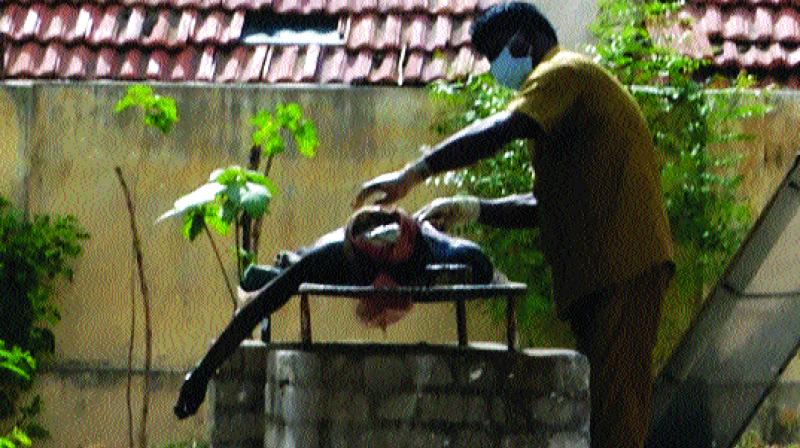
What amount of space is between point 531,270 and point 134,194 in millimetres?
2047

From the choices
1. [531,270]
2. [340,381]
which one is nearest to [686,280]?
[531,270]

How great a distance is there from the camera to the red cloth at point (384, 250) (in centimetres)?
520

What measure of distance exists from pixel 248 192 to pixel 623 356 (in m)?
2.42

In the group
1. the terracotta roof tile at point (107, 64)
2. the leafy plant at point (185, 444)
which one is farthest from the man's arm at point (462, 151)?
the terracotta roof tile at point (107, 64)

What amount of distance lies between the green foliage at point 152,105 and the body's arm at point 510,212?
2.91 metres

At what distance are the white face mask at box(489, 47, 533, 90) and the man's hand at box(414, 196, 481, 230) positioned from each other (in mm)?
399

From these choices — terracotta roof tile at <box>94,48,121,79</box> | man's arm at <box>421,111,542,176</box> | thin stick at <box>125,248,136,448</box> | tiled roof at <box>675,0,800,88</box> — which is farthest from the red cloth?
terracotta roof tile at <box>94,48,121,79</box>

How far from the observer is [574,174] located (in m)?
5.39

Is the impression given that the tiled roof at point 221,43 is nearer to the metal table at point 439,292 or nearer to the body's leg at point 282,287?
the body's leg at point 282,287

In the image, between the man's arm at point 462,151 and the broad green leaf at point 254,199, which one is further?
the broad green leaf at point 254,199

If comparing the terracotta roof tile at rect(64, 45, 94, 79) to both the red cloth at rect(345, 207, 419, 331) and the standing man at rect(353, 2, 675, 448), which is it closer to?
the standing man at rect(353, 2, 675, 448)

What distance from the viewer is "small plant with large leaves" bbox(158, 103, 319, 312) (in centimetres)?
741

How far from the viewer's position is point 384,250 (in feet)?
17.1

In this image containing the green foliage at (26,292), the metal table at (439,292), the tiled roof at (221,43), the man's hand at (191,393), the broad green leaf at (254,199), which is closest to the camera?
the metal table at (439,292)
